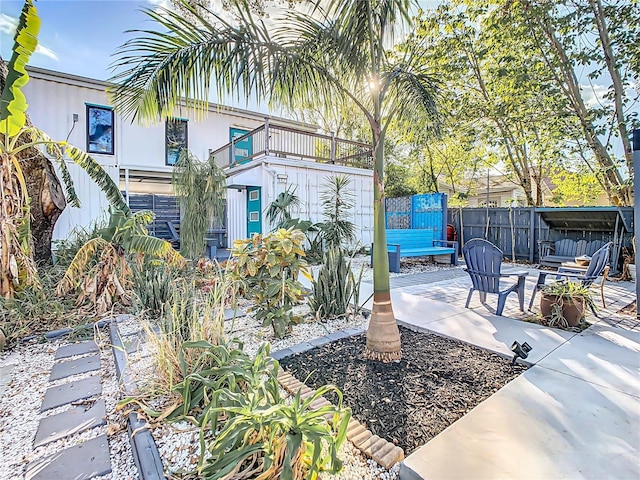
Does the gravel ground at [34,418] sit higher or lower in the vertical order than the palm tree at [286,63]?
lower

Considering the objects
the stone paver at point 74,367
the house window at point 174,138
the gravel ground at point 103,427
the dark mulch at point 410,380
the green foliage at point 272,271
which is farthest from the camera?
the house window at point 174,138

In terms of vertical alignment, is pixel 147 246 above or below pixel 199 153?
below

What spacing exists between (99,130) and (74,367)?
415 inches

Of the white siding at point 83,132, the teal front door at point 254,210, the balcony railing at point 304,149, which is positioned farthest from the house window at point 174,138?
the teal front door at point 254,210

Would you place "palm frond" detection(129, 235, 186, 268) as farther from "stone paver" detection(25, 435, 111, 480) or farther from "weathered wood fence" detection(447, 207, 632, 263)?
"weathered wood fence" detection(447, 207, 632, 263)

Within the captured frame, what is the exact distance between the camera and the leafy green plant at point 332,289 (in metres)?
4.41

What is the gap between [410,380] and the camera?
2721mm

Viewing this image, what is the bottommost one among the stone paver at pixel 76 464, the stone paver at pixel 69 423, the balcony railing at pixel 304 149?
the stone paver at pixel 76 464

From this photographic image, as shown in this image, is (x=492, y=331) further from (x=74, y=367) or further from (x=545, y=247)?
(x=545, y=247)

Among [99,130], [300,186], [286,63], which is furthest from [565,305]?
[99,130]

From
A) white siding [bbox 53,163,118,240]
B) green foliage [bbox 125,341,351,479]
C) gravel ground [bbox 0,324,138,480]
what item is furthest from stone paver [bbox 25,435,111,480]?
white siding [bbox 53,163,118,240]

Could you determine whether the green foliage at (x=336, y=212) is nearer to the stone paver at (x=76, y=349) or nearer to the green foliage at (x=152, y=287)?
the green foliage at (x=152, y=287)

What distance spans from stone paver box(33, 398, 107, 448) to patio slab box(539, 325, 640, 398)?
12.1ft

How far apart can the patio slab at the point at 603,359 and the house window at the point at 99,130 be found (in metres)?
13.0
